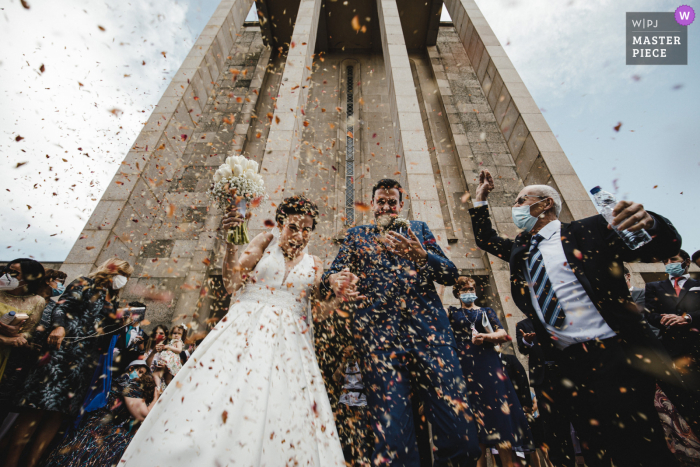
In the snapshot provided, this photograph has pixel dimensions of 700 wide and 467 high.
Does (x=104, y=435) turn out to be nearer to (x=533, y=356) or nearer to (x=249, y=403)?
(x=249, y=403)

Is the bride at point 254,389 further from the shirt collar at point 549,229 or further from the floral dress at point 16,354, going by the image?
the floral dress at point 16,354

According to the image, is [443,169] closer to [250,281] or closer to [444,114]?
[444,114]

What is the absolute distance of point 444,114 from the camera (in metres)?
9.48

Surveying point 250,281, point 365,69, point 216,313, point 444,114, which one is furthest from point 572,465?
point 365,69

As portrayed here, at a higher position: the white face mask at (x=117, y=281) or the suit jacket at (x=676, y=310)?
the white face mask at (x=117, y=281)

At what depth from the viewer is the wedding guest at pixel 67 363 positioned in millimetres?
2545

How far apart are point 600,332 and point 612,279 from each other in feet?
1.20

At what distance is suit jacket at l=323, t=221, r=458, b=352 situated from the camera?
216 centimetres

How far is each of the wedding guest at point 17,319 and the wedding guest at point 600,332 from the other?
5064 millimetres

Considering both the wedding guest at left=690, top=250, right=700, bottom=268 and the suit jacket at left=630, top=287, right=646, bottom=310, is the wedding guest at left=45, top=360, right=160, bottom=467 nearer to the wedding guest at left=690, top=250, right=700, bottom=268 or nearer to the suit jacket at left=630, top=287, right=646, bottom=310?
the suit jacket at left=630, top=287, right=646, bottom=310

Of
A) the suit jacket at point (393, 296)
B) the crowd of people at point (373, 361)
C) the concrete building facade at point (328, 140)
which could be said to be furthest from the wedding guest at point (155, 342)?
the suit jacket at point (393, 296)

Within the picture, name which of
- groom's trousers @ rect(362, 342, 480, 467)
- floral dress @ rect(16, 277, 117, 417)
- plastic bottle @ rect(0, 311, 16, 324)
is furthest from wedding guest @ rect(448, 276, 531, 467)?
plastic bottle @ rect(0, 311, 16, 324)

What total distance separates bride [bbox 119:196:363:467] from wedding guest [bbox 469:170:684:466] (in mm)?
1514

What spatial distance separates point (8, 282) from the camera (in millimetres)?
2988
